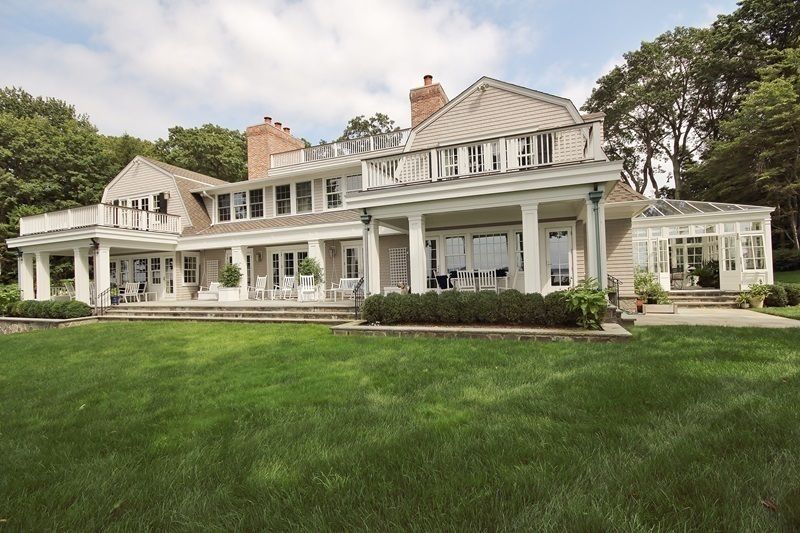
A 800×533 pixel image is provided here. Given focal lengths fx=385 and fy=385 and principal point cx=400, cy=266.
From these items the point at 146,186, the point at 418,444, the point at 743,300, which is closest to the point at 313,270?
the point at 146,186

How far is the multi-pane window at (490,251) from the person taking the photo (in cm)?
1265

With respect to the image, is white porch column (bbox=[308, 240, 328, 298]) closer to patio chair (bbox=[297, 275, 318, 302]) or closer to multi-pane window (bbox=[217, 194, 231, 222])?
patio chair (bbox=[297, 275, 318, 302])

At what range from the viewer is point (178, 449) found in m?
2.92

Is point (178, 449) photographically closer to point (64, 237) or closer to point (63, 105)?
point (64, 237)

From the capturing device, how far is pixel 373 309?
355 inches

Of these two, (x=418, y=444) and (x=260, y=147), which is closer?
(x=418, y=444)

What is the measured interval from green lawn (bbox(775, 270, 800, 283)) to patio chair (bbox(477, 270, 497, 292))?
48.6 ft

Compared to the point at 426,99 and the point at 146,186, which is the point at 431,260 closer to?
the point at 426,99

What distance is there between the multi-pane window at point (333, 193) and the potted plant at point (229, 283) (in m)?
4.62

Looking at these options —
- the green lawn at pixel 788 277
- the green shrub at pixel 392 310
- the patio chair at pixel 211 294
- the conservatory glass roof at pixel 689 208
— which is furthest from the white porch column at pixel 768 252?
the patio chair at pixel 211 294

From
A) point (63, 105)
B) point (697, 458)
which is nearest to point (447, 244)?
point (697, 458)

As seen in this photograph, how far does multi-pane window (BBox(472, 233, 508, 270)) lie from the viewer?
498 inches

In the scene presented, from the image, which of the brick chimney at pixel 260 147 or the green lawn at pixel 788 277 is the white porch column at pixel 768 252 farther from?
the brick chimney at pixel 260 147

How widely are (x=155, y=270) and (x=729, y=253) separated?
25.1 m
